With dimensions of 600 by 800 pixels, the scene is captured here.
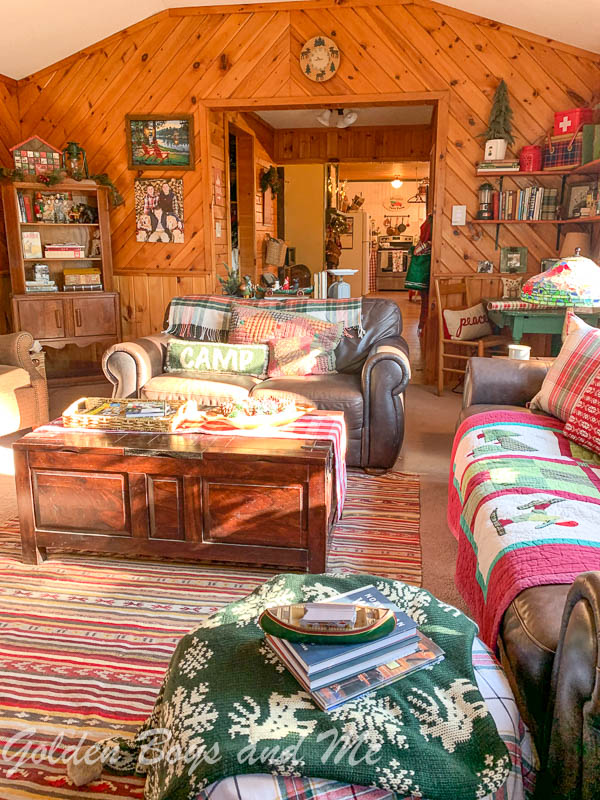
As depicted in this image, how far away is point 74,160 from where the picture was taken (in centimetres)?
587

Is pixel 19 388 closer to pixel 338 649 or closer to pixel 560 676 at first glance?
pixel 338 649

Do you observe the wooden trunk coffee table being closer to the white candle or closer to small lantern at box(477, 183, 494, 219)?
the white candle

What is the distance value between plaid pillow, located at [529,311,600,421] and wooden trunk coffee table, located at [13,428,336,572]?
100cm

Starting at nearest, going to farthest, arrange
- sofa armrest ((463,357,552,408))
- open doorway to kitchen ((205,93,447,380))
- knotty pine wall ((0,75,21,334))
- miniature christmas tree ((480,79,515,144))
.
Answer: sofa armrest ((463,357,552,408)) < miniature christmas tree ((480,79,515,144)) < knotty pine wall ((0,75,21,334)) < open doorway to kitchen ((205,93,447,380))

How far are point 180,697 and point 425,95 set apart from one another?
535 cm

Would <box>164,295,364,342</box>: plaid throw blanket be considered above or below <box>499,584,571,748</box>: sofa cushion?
above

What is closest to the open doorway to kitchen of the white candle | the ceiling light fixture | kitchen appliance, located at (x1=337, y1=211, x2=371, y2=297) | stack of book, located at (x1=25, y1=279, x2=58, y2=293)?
the ceiling light fixture

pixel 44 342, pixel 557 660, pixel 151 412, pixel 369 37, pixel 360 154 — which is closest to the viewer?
pixel 557 660

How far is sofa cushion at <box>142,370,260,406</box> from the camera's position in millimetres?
3596

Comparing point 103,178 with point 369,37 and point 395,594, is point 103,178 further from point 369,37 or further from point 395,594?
point 395,594

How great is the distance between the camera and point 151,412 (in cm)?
278

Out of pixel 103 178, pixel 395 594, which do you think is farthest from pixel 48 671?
pixel 103 178

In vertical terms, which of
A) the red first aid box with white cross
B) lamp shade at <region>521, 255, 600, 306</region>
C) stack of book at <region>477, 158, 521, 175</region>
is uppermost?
the red first aid box with white cross

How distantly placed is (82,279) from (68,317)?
0.41 m
